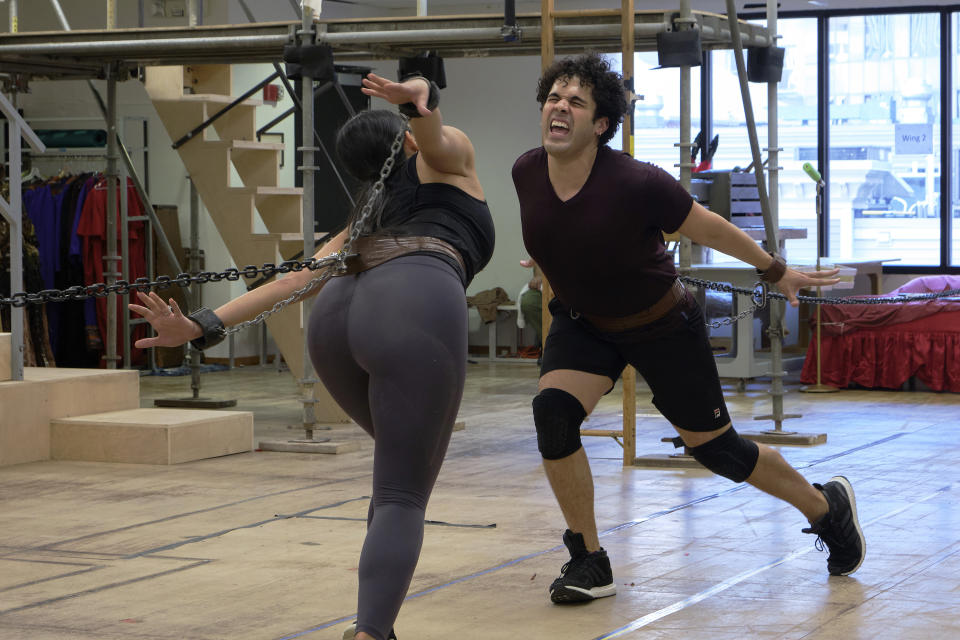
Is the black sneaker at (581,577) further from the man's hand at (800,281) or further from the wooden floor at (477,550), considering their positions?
the man's hand at (800,281)

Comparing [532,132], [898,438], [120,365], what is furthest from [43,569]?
[532,132]

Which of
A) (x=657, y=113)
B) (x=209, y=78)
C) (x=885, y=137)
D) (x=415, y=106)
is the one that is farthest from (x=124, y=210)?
(x=415, y=106)

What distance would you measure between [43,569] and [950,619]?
2812mm

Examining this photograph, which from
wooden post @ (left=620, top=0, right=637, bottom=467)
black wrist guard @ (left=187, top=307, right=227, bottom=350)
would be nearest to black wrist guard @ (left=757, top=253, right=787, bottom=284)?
black wrist guard @ (left=187, top=307, right=227, bottom=350)

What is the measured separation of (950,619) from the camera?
3.60 m

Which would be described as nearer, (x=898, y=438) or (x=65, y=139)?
(x=898, y=438)

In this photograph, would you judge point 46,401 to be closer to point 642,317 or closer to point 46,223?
point 642,317

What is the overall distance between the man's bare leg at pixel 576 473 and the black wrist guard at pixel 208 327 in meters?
1.18

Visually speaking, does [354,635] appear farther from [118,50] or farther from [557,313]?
[118,50]

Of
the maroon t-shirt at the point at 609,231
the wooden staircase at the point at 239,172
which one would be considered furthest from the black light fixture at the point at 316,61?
the maroon t-shirt at the point at 609,231

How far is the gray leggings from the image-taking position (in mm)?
2889

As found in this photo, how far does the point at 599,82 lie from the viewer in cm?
388

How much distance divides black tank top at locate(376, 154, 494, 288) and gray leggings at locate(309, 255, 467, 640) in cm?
13

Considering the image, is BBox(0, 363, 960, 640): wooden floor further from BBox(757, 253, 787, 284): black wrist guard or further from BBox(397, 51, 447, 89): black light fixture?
BBox(397, 51, 447, 89): black light fixture
